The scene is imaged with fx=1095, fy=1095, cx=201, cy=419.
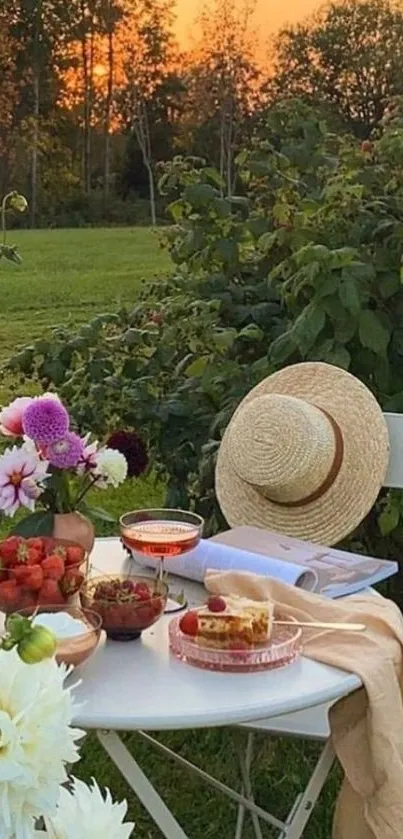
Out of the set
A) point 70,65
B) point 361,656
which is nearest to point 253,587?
point 361,656

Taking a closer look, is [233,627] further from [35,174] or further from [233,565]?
[35,174]

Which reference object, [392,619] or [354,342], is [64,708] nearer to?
[392,619]

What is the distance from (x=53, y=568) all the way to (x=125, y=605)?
11 centimetres

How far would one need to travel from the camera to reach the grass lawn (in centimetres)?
257

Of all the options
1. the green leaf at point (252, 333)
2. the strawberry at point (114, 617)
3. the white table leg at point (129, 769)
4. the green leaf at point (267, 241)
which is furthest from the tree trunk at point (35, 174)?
the white table leg at point (129, 769)

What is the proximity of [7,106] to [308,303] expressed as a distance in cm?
533

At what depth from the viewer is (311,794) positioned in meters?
1.72

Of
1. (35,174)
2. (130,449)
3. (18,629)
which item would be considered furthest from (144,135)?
(18,629)

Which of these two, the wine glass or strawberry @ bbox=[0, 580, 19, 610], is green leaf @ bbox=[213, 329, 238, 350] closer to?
the wine glass

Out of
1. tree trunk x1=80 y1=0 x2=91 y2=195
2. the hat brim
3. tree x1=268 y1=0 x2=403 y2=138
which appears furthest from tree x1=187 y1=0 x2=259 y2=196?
the hat brim

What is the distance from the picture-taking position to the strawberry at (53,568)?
4.96 feet

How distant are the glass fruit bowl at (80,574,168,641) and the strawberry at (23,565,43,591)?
0.07 meters

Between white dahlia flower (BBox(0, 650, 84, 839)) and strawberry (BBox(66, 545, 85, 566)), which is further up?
white dahlia flower (BBox(0, 650, 84, 839))

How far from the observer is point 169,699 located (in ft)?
4.48
